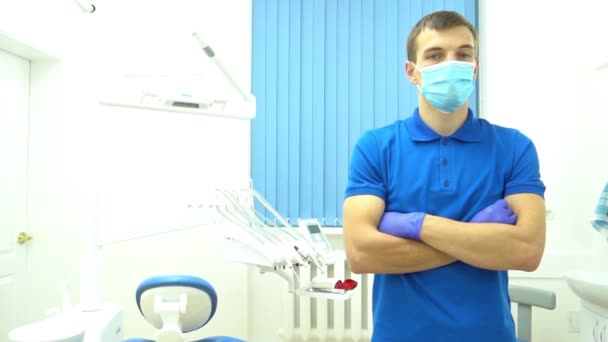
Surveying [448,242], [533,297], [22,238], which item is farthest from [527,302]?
[22,238]

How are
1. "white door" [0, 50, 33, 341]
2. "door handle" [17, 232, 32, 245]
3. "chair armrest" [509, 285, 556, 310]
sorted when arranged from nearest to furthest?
"chair armrest" [509, 285, 556, 310]
"white door" [0, 50, 33, 341]
"door handle" [17, 232, 32, 245]

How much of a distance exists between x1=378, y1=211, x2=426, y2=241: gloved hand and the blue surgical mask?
11.6 inches

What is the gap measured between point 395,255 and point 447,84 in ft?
1.45

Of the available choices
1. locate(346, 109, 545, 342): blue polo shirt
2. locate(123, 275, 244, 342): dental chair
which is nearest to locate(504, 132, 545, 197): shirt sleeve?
locate(346, 109, 545, 342): blue polo shirt

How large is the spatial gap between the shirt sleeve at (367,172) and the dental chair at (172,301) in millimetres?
623

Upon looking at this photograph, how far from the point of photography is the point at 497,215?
3.32 feet

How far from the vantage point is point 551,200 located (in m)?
2.50

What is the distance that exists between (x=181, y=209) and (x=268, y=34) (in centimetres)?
155

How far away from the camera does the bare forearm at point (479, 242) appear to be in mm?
979

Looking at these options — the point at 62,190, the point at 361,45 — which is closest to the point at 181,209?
the point at 62,190

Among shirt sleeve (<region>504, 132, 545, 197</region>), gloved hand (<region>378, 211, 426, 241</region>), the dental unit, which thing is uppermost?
shirt sleeve (<region>504, 132, 545, 197</region>)

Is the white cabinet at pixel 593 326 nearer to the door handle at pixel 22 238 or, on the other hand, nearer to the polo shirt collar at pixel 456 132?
the polo shirt collar at pixel 456 132

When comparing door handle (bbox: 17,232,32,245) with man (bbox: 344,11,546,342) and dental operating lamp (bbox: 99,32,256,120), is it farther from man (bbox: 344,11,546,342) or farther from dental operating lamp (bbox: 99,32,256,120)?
man (bbox: 344,11,546,342)

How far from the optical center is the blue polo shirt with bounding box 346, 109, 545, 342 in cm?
100
